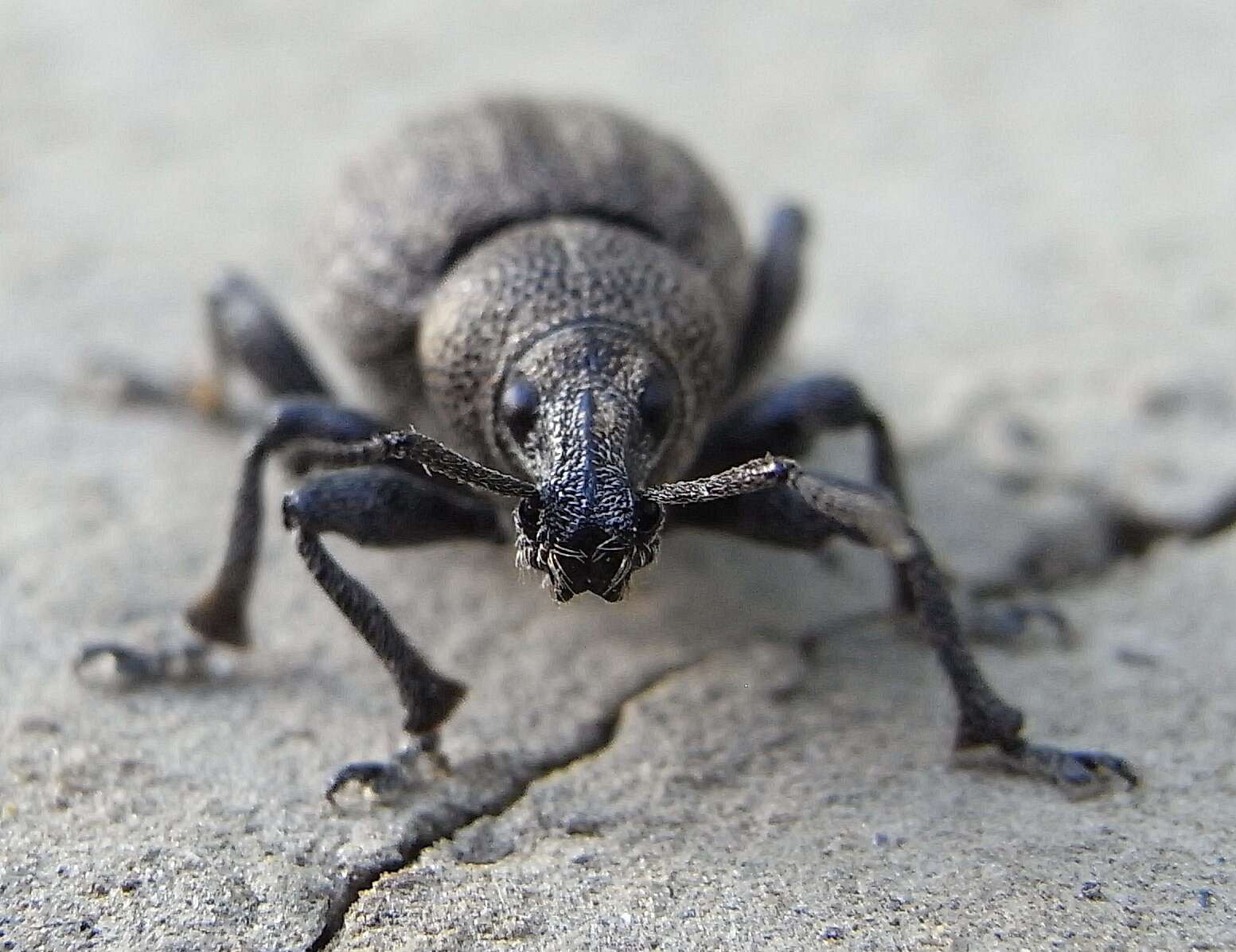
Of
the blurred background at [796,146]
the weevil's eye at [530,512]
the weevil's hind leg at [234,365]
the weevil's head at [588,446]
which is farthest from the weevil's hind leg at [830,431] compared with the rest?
the weevil's hind leg at [234,365]

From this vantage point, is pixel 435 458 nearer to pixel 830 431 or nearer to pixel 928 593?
pixel 928 593

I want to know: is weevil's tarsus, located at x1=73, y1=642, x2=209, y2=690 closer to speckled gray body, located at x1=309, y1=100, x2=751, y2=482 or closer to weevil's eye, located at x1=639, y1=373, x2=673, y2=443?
speckled gray body, located at x1=309, y1=100, x2=751, y2=482

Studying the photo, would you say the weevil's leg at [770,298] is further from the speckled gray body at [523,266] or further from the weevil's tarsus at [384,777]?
the weevil's tarsus at [384,777]

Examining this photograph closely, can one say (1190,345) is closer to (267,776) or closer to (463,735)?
(463,735)

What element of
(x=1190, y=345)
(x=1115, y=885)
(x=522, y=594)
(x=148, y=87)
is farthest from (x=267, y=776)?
(x=148, y=87)

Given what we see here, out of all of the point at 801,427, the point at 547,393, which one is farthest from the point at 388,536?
the point at 801,427

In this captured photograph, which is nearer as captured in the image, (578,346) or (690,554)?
(578,346)
